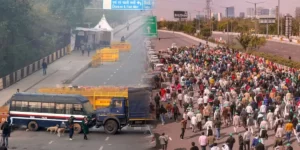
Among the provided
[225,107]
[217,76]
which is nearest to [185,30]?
[217,76]

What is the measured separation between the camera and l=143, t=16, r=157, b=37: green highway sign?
18094 millimetres

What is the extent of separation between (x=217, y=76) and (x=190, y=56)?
980 centimetres

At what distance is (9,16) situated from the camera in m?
20.0

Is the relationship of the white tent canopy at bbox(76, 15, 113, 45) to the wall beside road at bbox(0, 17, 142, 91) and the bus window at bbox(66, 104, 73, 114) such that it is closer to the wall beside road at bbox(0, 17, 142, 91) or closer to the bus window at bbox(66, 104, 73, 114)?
the wall beside road at bbox(0, 17, 142, 91)

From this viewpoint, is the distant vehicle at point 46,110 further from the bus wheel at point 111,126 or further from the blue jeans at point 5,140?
the blue jeans at point 5,140

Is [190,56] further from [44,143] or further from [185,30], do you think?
[185,30]

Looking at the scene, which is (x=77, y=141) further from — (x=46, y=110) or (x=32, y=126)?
(x=32, y=126)

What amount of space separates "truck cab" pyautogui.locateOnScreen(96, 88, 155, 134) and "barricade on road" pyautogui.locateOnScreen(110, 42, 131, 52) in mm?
4727

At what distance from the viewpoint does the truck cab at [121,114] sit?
14383 millimetres

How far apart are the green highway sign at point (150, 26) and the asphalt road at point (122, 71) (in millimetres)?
544

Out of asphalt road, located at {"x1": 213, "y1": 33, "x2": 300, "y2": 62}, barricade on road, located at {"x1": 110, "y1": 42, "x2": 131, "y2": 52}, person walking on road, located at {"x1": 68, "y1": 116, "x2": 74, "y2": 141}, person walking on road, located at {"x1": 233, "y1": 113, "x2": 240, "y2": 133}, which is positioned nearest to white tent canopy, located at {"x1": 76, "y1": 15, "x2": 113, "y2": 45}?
barricade on road, located at {"x1": 110, "y1": 42, "x2": 131, "y2": 52}

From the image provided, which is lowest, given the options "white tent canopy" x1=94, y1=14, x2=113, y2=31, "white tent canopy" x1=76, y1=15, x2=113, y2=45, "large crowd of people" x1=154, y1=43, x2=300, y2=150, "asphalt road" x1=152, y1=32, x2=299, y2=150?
"asphalt road" x1=152, y1=32, x2=299, y2=150

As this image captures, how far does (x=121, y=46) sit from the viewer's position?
19.2 meters

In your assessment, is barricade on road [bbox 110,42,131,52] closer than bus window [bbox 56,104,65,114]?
No
